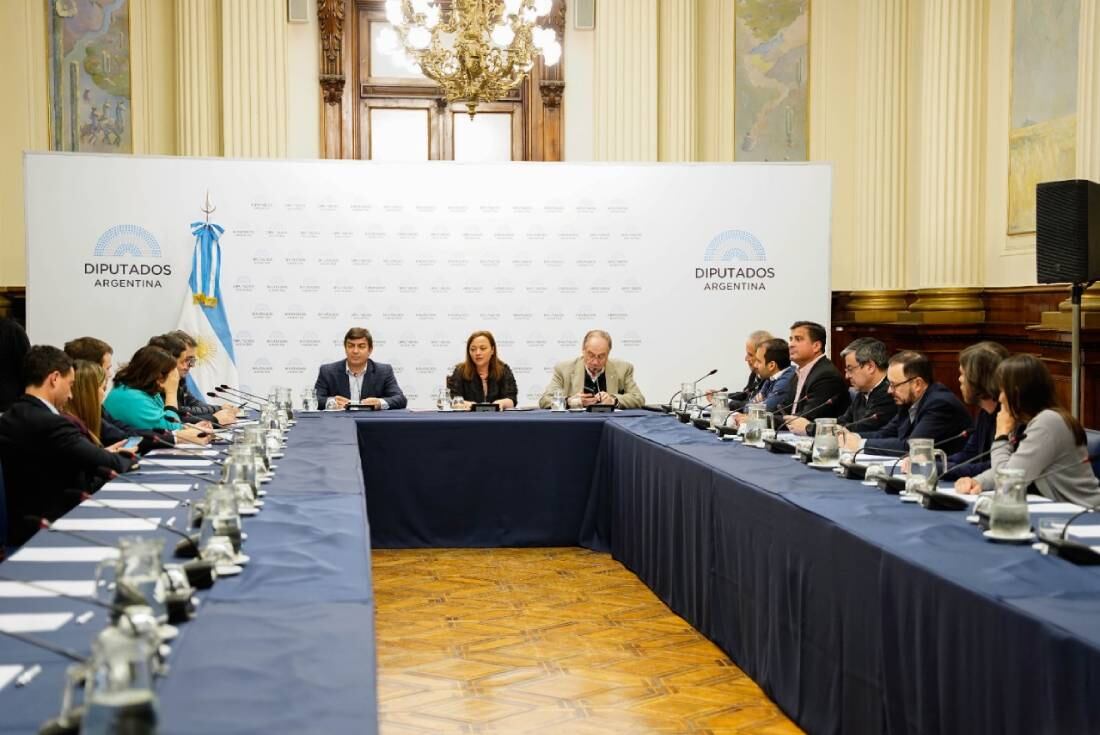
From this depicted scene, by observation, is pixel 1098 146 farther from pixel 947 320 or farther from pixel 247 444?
pixel 247 444

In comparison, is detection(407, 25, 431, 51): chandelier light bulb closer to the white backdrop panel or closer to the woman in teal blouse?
the white backdrop panel

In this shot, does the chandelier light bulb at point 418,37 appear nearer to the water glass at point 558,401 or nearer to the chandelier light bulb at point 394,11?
the chandelier light bulb at point 394,11

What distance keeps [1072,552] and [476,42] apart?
18.6 feet

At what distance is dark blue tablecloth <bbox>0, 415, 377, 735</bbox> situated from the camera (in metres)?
1.83

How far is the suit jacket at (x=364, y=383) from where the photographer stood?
25.3ft

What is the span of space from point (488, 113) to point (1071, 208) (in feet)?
17.5

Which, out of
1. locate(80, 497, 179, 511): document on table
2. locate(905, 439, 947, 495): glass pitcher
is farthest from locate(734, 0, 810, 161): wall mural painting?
locate(80, 497, 179, 511): document on table

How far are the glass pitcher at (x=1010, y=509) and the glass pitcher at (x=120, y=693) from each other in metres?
2.35

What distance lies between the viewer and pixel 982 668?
2.60 metres

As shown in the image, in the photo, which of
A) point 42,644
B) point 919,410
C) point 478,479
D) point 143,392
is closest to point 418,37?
point 478,479

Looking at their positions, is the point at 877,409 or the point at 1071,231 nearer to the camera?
the point at 877,409

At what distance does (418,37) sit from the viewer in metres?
7.84

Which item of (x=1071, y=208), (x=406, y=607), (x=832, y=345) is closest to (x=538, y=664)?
(x=406, y=607)

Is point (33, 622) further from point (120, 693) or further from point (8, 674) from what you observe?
point (120, 693)
